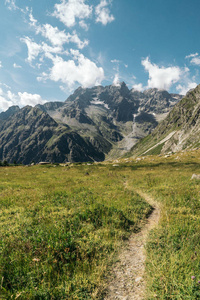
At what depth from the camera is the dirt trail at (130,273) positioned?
13.6ft

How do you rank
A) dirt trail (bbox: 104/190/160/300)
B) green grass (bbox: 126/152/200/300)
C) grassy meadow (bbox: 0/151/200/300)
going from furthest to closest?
dirt trail (bbox: 104/190/160/300) < grassy meadow (bbox: 0/151/200/300) < green grass (bbox: 126/152/200/300)

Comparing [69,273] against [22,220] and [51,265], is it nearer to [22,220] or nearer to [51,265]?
[51,265]

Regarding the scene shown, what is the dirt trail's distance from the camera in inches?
163

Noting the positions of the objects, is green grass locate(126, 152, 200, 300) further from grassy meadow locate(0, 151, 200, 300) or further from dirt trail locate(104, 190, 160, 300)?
dirt trail locate(104, 190, 160, 300)

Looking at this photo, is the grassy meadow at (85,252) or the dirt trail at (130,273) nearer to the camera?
the grassy meadow at (85,252)

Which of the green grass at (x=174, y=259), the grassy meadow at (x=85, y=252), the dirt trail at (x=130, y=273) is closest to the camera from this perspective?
the green grass at (x=174, y=259)

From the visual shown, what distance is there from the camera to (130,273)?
4.91 meters

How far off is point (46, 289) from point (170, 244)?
14.9 ft

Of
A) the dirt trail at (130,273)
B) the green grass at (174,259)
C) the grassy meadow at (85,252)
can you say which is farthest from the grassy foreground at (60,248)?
the green grass at (174,259)

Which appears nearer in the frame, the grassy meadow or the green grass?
the green grass

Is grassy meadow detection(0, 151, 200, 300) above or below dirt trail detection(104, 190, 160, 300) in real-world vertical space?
above

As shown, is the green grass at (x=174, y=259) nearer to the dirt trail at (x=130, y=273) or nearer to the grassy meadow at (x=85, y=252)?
the grassy meadow at (x=85, y=252)

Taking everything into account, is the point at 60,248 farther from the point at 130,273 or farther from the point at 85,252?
the point at 130,273

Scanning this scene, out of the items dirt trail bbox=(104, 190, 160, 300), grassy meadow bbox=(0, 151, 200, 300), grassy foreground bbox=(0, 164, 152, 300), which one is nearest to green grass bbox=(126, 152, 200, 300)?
grassy meadow bbox=(0, 151, 200, 300)
